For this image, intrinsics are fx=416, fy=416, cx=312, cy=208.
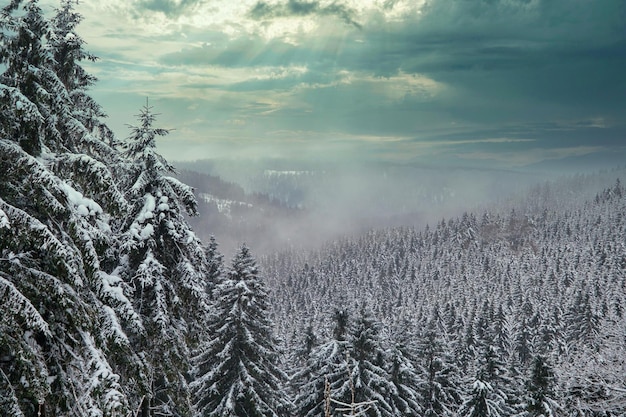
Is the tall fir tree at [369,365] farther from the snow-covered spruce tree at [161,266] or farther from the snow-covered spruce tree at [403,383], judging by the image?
the snow-covered spruce tree at [161,266]

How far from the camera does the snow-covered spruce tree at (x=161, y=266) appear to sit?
11.3 m

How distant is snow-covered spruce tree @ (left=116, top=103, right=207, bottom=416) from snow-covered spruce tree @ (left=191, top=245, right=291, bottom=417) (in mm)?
3936

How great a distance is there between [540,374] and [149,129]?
21.9 meters

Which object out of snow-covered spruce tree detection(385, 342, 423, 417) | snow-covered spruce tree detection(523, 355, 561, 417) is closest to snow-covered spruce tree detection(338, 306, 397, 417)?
snow-covered spruce tree detection(385, 342, 423, 417)

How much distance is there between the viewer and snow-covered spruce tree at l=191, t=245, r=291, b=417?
1642cm

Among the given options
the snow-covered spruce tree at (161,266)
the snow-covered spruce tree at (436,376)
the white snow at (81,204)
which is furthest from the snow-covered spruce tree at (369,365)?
the white snow at (81,204)

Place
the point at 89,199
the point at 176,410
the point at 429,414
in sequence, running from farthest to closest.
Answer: the point at 429,414
the point at 176,410
the point at 89,199

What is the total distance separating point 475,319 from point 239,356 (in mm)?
54647

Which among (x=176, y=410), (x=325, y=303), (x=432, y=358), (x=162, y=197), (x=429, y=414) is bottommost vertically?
(x=325, y=303)

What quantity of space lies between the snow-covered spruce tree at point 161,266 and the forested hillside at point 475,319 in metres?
5.50

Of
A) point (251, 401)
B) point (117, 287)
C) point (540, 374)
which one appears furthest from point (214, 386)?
point (540, 374)

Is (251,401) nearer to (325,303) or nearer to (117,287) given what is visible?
(117,287)

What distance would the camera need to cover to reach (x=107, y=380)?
801cm

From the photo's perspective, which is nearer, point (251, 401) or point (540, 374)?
point (251, 401)
